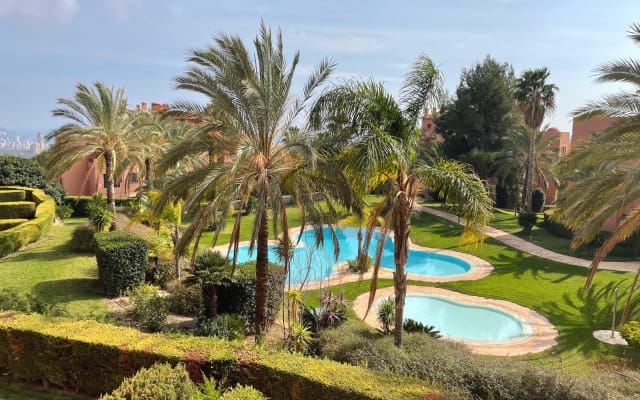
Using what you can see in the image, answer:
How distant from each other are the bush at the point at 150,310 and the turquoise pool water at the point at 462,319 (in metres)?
8.81

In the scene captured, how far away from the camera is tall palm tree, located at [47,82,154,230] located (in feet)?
54.0

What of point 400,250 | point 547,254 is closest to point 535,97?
point 547,254

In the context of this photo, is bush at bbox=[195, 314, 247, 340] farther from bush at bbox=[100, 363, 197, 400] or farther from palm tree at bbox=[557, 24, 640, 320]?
palm tree at bbox=[557, 24, 640, 320]

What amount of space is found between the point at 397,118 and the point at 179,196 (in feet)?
18.0

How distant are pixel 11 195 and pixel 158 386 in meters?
19.7

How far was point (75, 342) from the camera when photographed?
7500 millimetres

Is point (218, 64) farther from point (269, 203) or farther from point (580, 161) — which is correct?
point (580, 161)

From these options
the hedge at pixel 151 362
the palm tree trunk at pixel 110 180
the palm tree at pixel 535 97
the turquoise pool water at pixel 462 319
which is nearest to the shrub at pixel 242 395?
the hedge at pixel 151 362

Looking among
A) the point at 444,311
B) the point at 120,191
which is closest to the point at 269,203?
the point at 444,311

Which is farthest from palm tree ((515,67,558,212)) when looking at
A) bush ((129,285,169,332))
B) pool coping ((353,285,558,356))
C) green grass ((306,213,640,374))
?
bush ((129,285,169,332))

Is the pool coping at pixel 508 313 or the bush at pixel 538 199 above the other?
the bush at pixel 538 199

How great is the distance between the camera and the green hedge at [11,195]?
20.4 m

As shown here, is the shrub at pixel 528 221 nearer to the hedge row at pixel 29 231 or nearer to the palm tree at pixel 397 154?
the palm tree at pixel 397 154

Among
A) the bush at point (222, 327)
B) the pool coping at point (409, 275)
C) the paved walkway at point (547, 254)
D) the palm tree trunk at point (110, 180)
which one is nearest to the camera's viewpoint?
the bush at point (222, 327)
